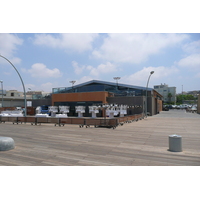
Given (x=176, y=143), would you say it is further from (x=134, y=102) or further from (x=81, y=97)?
(x=81, y=97)


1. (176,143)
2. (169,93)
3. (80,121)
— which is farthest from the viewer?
(169,93)

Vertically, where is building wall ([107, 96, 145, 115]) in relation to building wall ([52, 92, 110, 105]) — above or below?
below

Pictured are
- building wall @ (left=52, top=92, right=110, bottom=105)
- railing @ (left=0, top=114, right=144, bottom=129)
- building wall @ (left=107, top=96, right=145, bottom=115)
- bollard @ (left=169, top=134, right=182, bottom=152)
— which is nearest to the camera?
bollard @ (left=169, top=134, right=182, bottom=152)

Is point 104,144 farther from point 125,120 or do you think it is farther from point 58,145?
point 125,120

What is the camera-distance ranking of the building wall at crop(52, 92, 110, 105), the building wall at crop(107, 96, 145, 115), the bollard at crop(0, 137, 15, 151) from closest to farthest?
the bollard at crop(0, 137, 15, 151), the building wall at crop(107, 96, 145, 115), the building wall at crop(52, 92, 110, 105)

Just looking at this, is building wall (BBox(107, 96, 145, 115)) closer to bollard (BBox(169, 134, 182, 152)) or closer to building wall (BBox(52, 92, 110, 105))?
building wall (BBox(52, 92, 110, 105))

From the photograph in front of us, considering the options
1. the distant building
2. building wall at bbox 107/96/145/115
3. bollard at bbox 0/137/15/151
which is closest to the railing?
building wall at bbox 107/96/145/115

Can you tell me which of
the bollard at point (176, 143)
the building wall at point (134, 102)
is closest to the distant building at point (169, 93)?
the building wall at point (134, 102)

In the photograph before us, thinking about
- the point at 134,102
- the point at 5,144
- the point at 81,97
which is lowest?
the point at 5,144

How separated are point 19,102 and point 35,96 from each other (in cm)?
2495

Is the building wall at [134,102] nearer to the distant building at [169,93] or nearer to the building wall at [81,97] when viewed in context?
the building wall at [81,97]

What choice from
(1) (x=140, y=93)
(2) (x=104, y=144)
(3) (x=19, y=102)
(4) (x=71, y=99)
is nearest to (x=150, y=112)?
(1) (x=140, y=93)

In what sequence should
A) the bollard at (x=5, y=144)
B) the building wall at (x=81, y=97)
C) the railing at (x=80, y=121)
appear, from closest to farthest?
the bollard at (x=5, y=144)
the railing at (x=80, y=121)
the building wall at (x=81, y=97)

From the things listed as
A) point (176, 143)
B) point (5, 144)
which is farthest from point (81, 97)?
point (176, 143)
